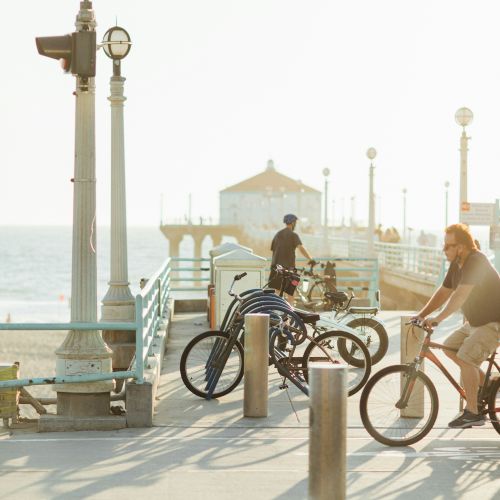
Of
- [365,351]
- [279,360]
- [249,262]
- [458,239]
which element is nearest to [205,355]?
[279,360]

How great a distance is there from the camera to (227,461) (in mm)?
7648

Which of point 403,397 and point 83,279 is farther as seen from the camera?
point 83,279

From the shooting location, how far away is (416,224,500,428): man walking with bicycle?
787 centimetres

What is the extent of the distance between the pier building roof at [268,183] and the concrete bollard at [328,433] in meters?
153

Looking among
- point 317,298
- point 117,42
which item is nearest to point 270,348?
point 117,42

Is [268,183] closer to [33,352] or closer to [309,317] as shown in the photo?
[33,352]

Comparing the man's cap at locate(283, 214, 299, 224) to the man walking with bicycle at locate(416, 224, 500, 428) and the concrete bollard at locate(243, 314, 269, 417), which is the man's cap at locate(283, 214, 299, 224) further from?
the man walking with bicycle at locate(416, 224, 500, 428)

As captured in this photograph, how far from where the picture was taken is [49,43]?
855 centimetres

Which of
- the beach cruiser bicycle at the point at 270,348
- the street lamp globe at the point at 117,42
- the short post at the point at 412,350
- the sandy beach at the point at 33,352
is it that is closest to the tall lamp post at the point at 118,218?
the street lamp globe at the point at 117,42

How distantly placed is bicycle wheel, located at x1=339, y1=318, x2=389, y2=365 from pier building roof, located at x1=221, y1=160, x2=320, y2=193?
146 metres

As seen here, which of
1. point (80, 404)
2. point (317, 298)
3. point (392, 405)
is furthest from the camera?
point (317, 298)

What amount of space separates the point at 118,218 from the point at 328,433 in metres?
8.75

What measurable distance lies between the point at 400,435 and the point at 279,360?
1.92 meters

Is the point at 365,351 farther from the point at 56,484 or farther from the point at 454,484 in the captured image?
the point at 56,484
